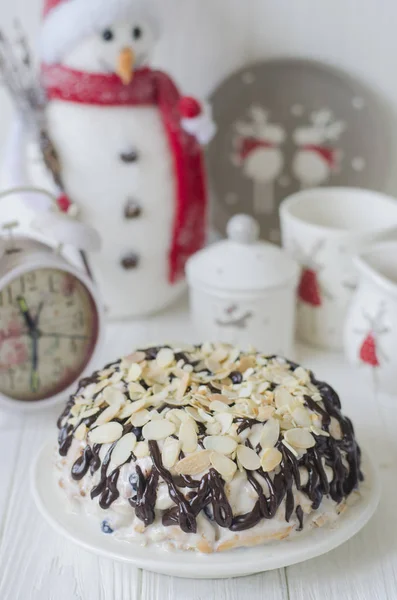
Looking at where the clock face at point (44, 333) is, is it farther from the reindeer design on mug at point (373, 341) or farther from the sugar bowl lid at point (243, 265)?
the reindeer design on mug at point (373, 341)

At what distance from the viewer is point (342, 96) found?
119 centimetres

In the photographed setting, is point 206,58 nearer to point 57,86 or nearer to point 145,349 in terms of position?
point 57,86

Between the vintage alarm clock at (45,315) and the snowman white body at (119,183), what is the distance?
12cm

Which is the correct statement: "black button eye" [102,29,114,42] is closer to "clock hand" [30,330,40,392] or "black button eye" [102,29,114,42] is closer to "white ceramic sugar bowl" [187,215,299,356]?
"white ceramic sugar bowl" [187,215,299,356]

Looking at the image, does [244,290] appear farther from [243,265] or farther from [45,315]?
[45,315]

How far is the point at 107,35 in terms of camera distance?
979mm

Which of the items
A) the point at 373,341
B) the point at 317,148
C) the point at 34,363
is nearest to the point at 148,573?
the point at 34,363

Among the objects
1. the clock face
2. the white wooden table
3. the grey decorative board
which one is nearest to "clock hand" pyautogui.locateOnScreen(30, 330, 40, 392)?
the clock face

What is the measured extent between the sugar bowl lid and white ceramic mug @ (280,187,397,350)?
48mm

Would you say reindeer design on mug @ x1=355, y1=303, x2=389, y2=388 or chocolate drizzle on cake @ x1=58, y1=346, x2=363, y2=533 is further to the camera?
reindeer design on mug @ x1=355, y1=303, x2=389, y2=388

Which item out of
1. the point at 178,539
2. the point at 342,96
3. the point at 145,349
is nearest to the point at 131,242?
the point at 145,349

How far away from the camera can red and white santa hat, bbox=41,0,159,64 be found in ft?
3.13

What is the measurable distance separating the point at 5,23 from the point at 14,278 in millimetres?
540

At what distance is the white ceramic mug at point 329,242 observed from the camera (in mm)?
1006
